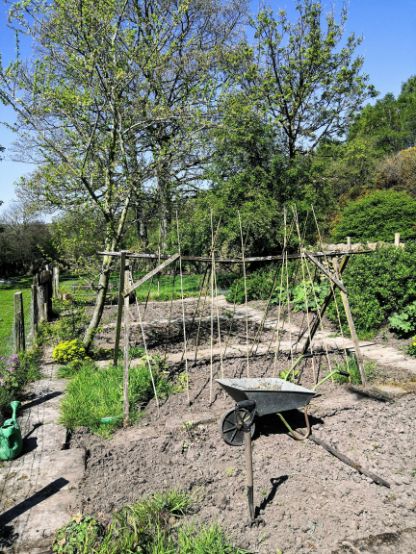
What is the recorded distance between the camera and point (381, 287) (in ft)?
26.0

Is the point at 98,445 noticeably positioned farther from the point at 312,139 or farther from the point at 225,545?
the point at 312,139

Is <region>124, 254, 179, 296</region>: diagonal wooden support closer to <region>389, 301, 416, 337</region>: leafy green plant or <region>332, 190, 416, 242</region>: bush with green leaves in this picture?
<region>389, 301, 416, 337</region>: leafy green plant

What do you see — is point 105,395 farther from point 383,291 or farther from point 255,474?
point 383,291

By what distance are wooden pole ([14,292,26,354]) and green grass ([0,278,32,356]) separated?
74 cm

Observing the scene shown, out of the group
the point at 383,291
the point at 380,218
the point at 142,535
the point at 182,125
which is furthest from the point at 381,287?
the point at 380,218

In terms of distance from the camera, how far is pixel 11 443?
12.3ft

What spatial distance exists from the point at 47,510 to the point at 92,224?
4.40 metres

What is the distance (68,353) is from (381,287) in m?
5.57

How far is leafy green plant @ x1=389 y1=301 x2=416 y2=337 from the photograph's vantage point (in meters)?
7.31

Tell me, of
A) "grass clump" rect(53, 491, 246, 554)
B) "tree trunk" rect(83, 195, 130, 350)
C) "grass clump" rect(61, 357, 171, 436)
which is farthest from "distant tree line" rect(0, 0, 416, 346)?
"grass clump" rect(53, 491, 246, 554)

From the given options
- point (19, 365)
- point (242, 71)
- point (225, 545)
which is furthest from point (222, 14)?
point (225, 545)

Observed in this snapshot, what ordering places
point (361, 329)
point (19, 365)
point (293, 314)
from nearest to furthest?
point (19, 365) → point (361, 329) → point (293, 314)

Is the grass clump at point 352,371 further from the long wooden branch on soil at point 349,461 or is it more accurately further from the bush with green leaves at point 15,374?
the bush with green leaves at point 15,374

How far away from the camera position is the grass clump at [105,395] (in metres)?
4.33
